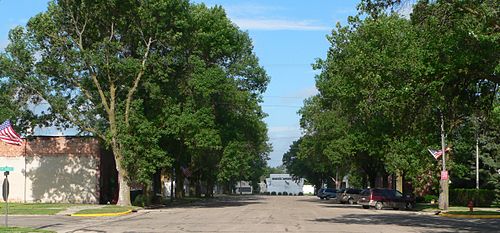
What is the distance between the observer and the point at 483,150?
169 feet

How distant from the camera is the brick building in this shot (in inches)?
1956

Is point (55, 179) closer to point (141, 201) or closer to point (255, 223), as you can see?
point (141, 201)

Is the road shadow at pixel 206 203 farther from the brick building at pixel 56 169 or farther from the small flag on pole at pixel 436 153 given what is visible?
the small flag on pole at pixel 436 153

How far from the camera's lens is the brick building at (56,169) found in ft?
163

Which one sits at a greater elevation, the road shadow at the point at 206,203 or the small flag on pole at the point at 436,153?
the small flag on pole at the point at 436,153

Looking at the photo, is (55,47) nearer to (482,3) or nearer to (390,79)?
(390,79)

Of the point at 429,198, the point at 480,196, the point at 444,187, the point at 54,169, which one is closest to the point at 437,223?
the point at 444,187

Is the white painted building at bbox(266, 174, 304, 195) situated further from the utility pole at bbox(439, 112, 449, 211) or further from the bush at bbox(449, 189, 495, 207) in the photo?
the utility pole at bbox(439, 112, 449, 211)

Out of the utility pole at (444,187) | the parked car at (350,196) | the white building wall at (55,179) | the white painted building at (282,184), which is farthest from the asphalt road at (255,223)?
the white painted building at (282,184)

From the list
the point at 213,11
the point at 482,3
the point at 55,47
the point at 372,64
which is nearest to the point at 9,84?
the point at 55,47

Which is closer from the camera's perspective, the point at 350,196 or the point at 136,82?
the point at 136,82

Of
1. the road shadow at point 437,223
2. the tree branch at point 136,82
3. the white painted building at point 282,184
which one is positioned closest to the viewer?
the road shadow at point 437,223

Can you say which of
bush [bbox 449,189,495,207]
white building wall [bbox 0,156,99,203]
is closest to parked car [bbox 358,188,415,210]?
bush [bbox 449,189,495,207]

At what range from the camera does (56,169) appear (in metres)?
50.0
